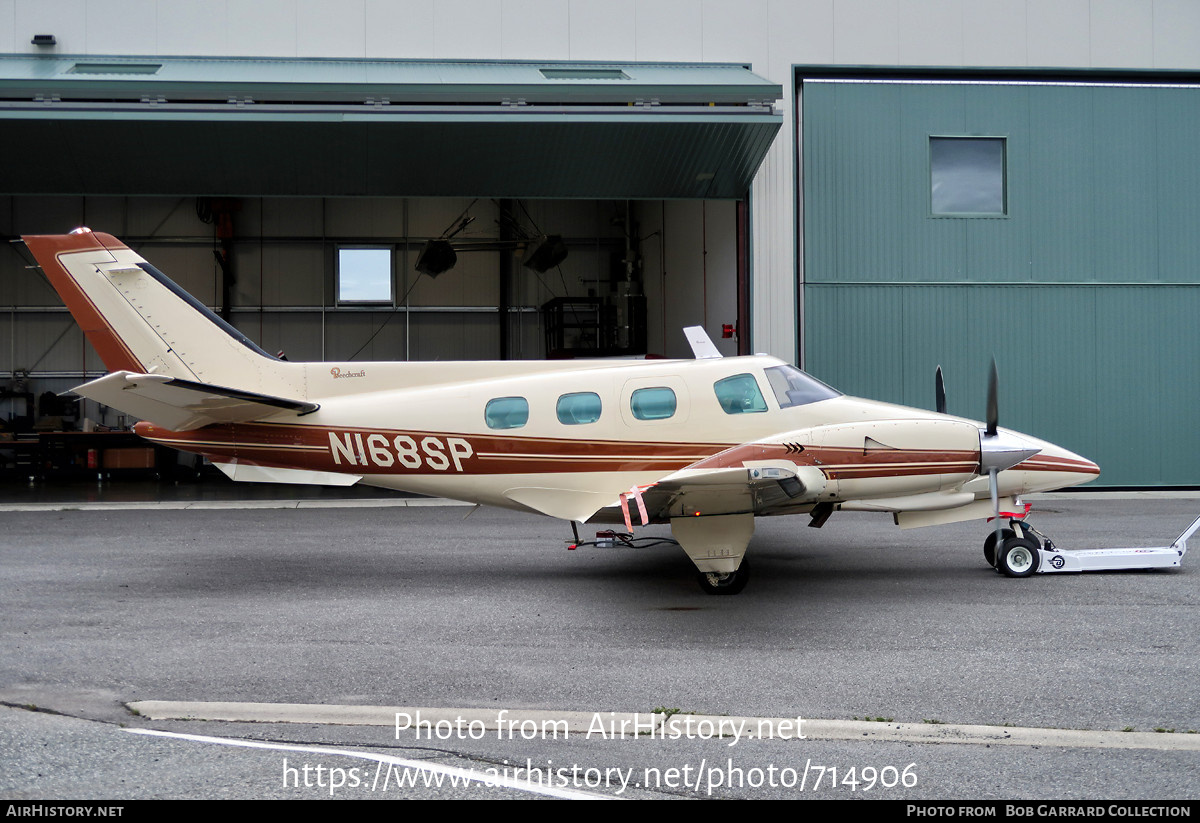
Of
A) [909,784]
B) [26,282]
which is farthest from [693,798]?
[26,282]

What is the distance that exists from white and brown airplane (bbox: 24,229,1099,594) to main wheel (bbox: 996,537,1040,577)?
Result: 2 cm

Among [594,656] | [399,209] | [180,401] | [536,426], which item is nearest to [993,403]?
[536,426]

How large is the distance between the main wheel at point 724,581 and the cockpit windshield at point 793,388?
175 cm

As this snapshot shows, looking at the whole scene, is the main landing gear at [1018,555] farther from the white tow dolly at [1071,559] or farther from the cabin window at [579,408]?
the cabin window at [579,408]

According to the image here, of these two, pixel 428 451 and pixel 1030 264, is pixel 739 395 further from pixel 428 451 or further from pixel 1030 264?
pixel 1030 264

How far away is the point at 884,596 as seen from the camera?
8805 mm

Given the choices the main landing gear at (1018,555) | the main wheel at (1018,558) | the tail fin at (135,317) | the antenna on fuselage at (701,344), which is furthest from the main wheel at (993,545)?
the tail fin at (135,317)

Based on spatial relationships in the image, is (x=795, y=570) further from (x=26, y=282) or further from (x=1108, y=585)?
(x=26, y=282)

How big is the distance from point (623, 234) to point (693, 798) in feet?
85.5

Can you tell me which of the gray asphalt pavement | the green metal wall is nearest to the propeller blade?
the gray asphalt pavement

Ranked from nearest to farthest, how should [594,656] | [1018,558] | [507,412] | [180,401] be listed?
[594,656], [180,401], [507,412], [1018,558]

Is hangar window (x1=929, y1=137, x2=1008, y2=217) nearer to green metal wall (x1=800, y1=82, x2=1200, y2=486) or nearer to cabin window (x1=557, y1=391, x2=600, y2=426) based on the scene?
green metal wall (x1=800, y1=82, x2=1200, y2=486)

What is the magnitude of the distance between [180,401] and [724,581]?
18.8ft

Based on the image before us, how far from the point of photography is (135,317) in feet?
31.9
